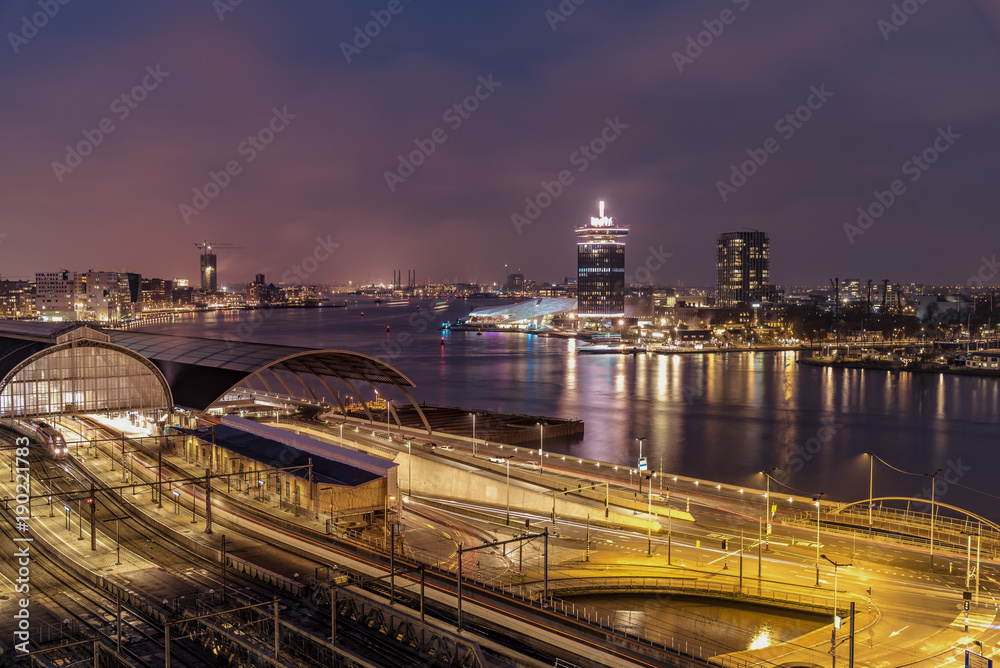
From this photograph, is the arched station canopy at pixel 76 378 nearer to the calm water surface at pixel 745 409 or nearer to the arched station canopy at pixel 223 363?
the arched station canopy at pixel 223 363

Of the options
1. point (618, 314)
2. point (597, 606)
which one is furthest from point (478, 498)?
point (618, 314)

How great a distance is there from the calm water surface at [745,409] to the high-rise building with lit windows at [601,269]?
33.2 meters

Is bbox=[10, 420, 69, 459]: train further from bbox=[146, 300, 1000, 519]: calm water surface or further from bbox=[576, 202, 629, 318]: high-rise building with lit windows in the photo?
bbox=[576, 202, 629, 318]: high-rise building with lit windows

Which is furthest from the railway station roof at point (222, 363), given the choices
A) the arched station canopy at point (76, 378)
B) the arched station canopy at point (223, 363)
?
the arched station canopy at point (76, 378)

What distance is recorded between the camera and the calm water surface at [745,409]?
25797mm

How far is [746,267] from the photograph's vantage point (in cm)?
13775

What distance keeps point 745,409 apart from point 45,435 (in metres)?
31.1

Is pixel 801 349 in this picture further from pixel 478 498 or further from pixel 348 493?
pixel 348 493

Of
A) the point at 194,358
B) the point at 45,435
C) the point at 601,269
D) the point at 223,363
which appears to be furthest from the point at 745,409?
the point at 601,269

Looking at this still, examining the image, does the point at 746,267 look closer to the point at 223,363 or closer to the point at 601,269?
the point at 601,269

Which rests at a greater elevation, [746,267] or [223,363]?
[746,267]

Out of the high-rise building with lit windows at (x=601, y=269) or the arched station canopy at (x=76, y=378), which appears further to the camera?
the high-rise building with lit windows at (x=601, y=269)

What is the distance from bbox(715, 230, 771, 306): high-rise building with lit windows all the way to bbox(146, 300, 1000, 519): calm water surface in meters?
70.6

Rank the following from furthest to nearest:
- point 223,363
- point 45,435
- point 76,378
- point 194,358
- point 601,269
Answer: point 601,269 < point 194,358 < point 223,363 < point 76,378 < point 45,435
